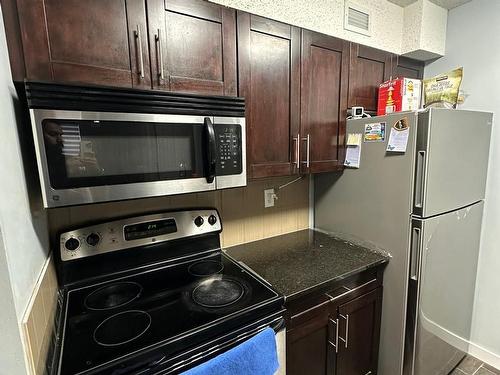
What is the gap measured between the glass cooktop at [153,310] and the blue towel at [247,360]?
11cm

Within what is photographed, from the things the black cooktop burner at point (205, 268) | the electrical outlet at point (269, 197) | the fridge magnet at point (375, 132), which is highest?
the fridge magnet at point (375, 132)

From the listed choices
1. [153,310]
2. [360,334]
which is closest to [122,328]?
[153,310]

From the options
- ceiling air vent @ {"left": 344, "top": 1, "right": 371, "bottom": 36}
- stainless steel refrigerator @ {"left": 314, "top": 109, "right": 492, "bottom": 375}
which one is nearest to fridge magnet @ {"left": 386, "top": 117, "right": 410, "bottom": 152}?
stainless steel refrigerator @ {"left": 314, "top": 109, "right": 492, "bottom": 375}

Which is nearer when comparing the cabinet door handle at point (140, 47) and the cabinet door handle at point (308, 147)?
the cabinet door handle at point (140, 47)

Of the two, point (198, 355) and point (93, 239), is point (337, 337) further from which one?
point (93, 239)

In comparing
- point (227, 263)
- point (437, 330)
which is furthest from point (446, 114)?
point (227, 263)

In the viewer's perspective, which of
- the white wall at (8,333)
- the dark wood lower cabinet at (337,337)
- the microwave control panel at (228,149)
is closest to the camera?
the white wall at (8,333)

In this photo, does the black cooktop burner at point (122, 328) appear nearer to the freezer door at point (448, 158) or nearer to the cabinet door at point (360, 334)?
the cabinet door at point (360, 334)

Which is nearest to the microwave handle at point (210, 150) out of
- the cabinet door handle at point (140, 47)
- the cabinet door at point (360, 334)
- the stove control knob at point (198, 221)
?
the cabinet door handle at point (140, 47)

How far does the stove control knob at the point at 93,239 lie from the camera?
1.22 meters

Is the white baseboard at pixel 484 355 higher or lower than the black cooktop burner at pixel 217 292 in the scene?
lower

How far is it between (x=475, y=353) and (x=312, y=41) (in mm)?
2454

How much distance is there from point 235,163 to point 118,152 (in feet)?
1.51

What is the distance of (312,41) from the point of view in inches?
56.1
